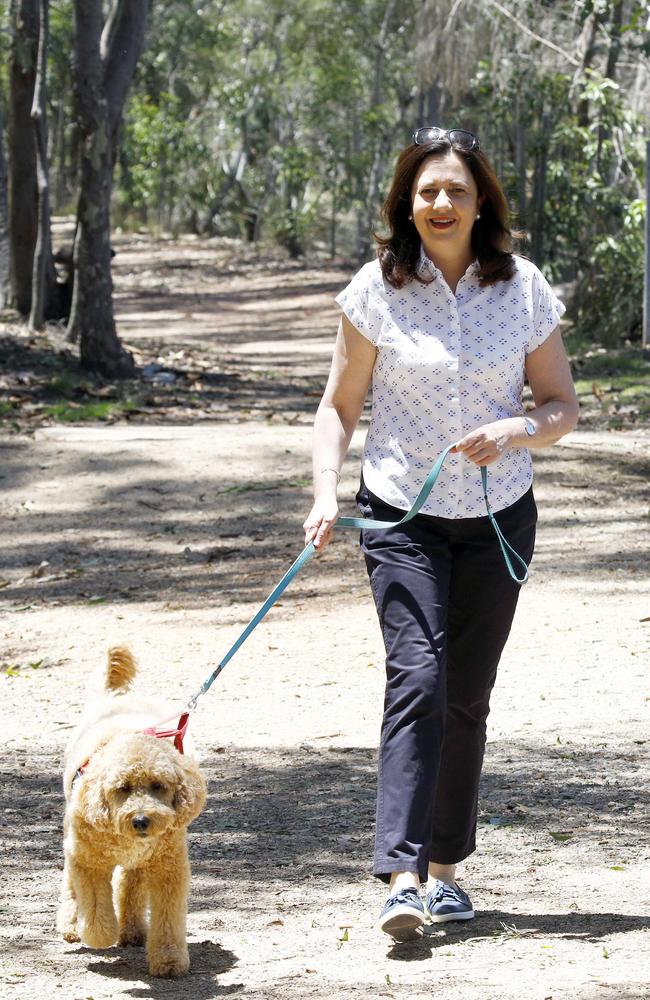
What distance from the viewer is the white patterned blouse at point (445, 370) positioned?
150 inches

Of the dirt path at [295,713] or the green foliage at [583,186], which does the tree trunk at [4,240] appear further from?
the green foliage at [583,186]

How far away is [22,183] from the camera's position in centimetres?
2125

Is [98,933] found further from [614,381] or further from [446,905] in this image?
[614,381]

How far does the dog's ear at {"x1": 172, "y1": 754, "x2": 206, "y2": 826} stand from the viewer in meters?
3.46

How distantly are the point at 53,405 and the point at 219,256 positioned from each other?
2341 cm

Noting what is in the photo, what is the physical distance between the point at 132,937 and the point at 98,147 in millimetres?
13676

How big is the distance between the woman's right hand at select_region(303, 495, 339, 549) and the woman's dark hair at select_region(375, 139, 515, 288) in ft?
2.06

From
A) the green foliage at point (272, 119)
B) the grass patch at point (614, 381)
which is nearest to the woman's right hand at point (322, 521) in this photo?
the grass patch at point (614, 381)

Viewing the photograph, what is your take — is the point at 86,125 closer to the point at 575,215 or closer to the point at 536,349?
the point at 575,215

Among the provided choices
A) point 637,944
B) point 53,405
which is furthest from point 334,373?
point 53,405

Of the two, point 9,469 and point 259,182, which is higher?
point 259,182

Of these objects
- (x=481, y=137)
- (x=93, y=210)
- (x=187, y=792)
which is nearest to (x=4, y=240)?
(x=93, y=210)

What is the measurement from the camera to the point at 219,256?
37875mm

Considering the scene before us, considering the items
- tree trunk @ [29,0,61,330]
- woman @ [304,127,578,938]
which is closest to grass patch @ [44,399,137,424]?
tree trunk @ [29,0,61,330]
